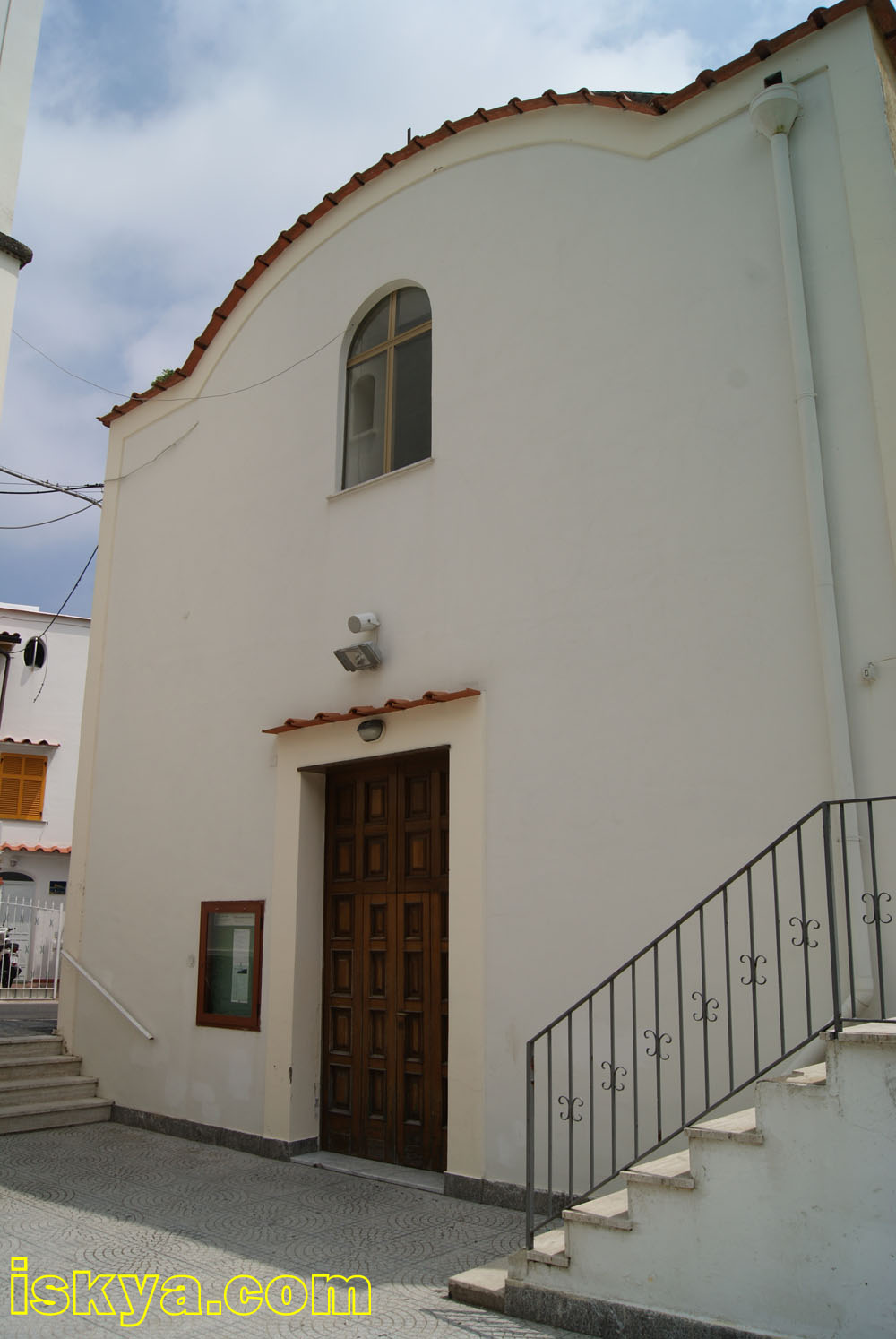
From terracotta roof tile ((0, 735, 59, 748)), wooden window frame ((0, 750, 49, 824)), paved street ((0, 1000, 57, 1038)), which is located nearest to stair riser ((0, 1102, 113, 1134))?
paved street ((0, 1000, 57, 1038))

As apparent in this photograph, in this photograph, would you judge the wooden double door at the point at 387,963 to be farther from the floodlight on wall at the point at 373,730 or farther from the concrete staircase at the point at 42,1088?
the concrete staircase at the point at 42,1088

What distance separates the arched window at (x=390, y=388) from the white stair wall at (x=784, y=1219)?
213 inches

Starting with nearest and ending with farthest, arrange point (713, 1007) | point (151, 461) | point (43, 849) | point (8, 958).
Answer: point (713, 1007)
point (151, 461)
point (8, 958)
point (43, 849)

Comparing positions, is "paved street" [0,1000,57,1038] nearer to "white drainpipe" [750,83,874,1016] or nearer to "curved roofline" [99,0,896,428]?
"curved roofline" [99,0,896,428]

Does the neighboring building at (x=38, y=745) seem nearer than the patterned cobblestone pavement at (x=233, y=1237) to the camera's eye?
No

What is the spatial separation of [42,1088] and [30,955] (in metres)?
7.01

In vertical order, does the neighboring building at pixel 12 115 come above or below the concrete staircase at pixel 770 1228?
above

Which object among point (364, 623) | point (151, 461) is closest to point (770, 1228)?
point (364, 623)

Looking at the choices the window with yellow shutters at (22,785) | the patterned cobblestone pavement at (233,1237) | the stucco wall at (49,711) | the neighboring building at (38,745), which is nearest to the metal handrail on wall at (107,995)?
the patterned cobblestone pavement at (233,1237)

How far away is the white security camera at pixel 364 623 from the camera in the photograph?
7.59m

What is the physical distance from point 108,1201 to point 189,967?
246 cm

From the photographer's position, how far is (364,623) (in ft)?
25.0

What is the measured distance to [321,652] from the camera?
26.8 feet

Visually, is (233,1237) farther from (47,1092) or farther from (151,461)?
(151,461)
